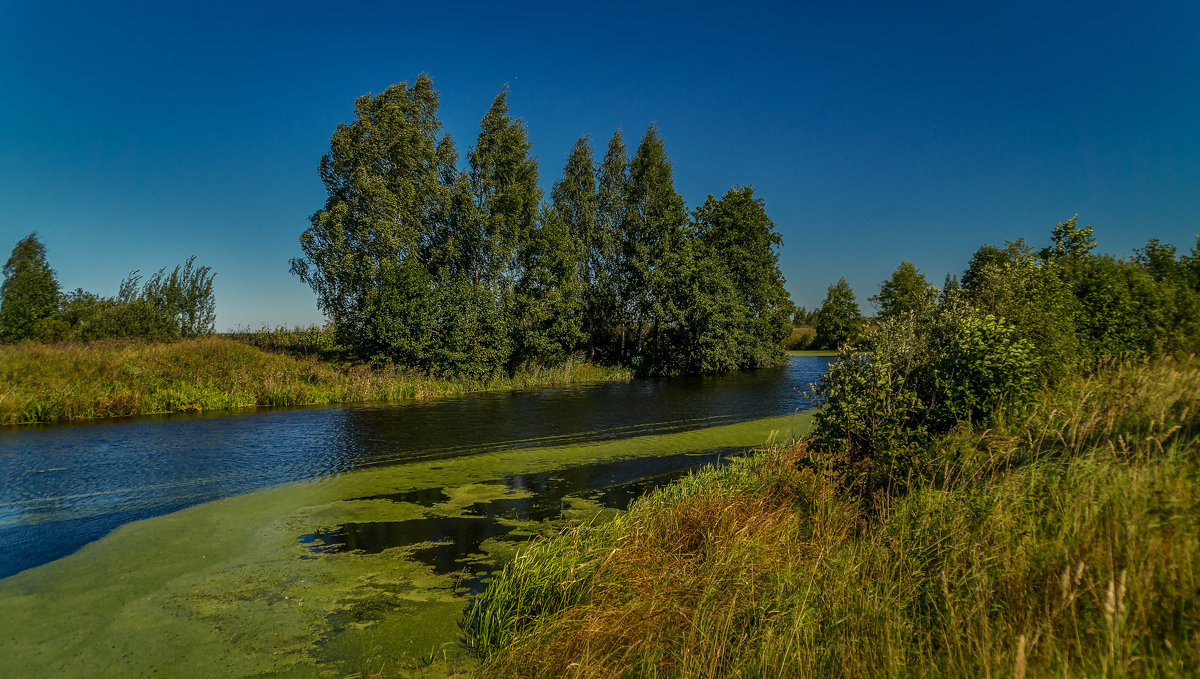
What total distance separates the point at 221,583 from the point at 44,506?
→ 5265 millimetres

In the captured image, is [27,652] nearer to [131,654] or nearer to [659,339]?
[131,654]

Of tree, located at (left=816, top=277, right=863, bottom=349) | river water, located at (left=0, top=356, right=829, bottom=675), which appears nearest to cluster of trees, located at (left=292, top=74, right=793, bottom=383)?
river water, located at (left=0, top=356, right=829, bottom=675)

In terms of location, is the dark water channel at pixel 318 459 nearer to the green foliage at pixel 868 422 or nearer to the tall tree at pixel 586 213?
the green foliage at pixel 868 422

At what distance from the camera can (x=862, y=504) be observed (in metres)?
6.29

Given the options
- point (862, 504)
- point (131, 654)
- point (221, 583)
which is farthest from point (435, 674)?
point (862, 504)

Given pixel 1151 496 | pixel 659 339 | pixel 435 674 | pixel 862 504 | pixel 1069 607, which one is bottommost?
pixel 435 674

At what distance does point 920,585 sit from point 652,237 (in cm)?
3125

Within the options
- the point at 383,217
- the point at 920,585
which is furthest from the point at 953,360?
the point at 383,217

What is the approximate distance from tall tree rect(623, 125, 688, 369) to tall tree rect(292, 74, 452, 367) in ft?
42.0

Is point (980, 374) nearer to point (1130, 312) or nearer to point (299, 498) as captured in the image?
point (1130, 312)

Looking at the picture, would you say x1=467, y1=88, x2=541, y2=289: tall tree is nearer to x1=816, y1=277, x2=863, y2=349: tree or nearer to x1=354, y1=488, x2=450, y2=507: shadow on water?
x1=354, y1=488, x2=450, y2=507: shadow on water

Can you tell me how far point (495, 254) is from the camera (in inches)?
1030

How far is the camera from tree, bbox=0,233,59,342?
24703mm

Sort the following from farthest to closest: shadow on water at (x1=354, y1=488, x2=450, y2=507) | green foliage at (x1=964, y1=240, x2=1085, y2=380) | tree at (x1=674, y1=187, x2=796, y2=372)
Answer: tree at (x1=674, y1=187, x2=796, y2=372)
green foliage at (x1=964, y1=240, x2=1085, y2=380)
shadow on water at (x1=354, y1=488, x2=450, y2=507)
